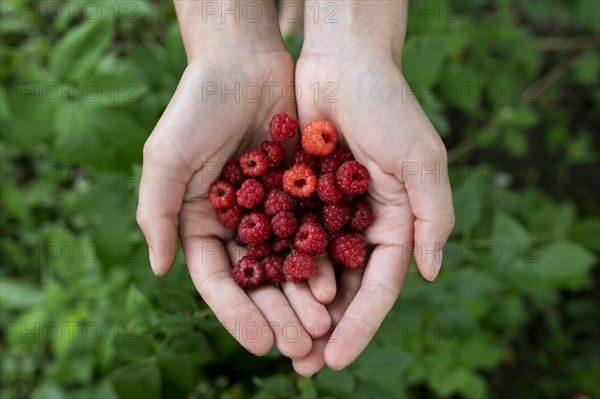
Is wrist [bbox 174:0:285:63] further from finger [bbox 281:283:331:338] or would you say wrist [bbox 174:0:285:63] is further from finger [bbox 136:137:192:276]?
finger [bbox 281:283:331:338]

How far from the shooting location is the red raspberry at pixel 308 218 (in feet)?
→ 7.16

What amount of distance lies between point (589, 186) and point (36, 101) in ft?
12.3

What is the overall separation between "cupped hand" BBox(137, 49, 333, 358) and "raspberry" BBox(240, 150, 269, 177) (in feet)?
0.28

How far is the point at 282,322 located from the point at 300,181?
61 centimetres

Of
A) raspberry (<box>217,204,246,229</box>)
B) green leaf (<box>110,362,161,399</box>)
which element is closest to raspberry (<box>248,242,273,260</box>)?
raspberry (<box>217,204,246,229</box>)

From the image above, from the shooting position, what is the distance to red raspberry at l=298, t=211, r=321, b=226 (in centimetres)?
218

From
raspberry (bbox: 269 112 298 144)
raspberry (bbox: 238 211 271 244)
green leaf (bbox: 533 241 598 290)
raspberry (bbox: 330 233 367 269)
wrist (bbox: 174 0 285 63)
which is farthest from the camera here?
green leaf (bbox: 533 241 598 290)

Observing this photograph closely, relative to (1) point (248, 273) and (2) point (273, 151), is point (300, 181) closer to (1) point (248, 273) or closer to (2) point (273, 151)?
(2) point (273, 151)

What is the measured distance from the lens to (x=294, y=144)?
2.36 meters

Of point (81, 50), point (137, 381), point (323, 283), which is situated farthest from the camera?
point (81, 50)

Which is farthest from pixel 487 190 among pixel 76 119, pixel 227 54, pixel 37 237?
pixel 37 237

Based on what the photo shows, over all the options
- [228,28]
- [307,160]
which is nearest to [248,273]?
[307,160]

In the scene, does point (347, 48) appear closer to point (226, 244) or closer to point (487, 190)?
point (226, 244)

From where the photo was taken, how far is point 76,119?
92.2 inches
